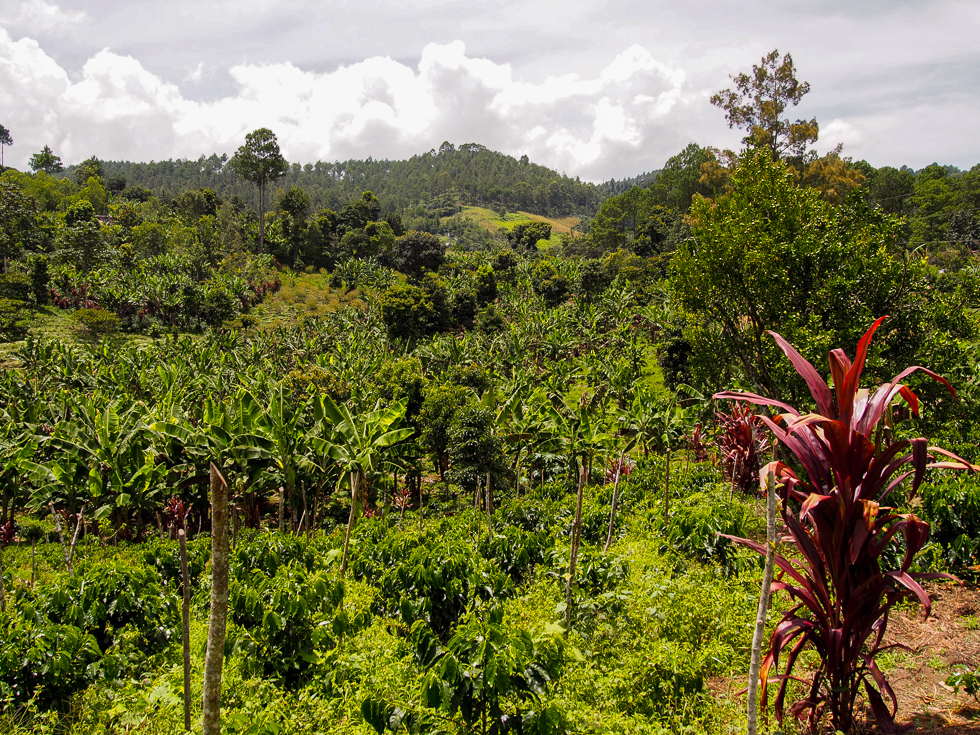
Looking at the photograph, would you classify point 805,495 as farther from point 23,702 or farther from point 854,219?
point 854,219

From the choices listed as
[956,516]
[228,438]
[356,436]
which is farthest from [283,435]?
[956,516]

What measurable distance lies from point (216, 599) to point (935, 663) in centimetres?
660

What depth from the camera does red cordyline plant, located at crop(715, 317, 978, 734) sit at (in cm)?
359

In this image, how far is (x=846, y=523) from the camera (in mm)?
3697

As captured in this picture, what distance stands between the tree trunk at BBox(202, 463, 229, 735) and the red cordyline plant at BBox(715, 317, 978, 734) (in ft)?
11.8

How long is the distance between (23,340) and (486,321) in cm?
2723

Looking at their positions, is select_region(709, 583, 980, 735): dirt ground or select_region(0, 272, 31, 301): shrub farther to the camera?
select_region(0, 272, 31, 301): shrub

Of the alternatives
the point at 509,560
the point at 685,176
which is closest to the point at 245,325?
the point at 509,560

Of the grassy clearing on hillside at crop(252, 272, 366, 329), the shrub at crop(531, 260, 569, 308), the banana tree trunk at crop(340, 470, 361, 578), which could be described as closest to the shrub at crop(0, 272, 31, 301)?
the grassy clearing on hillside at crop(252, 272, 366, 329)

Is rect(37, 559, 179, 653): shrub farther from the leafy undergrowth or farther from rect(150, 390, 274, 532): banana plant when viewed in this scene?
rect(150, 390, 274, 532): banana plant

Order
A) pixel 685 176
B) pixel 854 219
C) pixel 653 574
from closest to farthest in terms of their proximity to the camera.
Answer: pixel 653 574 < pixel 854 219 < pixel 685 176

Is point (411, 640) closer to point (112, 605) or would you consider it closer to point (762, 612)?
point (112, 605)

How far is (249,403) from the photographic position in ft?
29.2

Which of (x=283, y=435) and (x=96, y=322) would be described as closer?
(x=283, y=435)
